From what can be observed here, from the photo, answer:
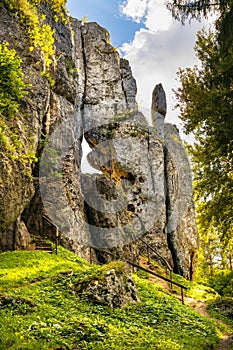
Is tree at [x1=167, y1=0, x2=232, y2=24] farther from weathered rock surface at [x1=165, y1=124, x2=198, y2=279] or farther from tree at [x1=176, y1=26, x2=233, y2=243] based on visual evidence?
weathered rock surface at [x1=165, y1=124, x2=198, y2=279]

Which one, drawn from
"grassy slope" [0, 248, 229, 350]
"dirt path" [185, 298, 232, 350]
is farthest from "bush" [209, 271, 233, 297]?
"grassy slope" [0, 248, 229, 350]

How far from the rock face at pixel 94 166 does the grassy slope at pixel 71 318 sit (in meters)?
1.86

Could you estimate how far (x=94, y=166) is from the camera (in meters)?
28.9

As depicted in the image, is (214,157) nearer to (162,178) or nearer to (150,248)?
(150,248)

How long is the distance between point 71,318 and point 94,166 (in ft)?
71.7

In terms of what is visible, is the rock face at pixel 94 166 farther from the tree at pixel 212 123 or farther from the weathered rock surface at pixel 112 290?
the tree at pixel 212 123

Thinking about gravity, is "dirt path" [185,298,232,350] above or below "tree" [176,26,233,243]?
below

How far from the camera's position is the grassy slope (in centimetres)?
625

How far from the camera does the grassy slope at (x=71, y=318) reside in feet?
20.5

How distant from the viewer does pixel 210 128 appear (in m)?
9.62

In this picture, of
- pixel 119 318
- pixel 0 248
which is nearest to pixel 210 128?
pixel 119 318

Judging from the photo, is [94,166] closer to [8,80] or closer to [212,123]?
[8,80]

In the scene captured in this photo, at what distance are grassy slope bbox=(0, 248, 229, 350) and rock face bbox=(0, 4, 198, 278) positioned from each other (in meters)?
1.86

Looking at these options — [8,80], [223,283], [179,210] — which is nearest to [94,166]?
[179,210]
